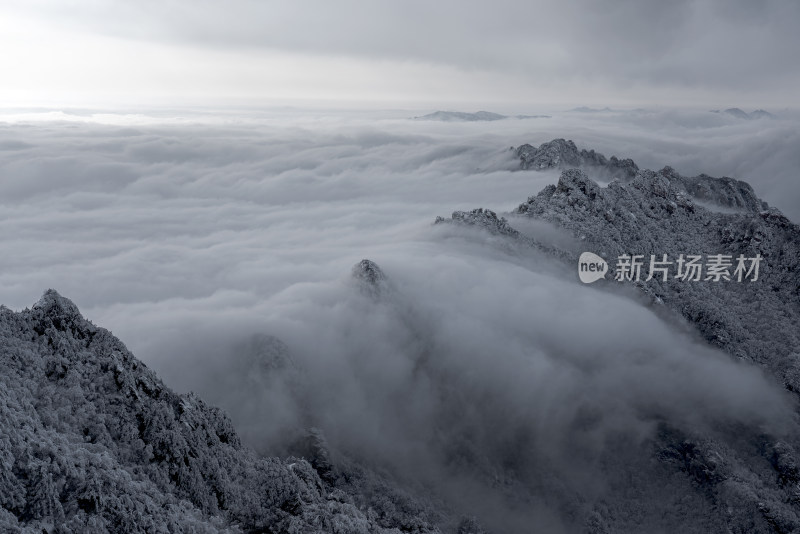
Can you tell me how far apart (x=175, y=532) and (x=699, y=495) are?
287 feet

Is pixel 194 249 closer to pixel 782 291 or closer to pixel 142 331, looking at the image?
pixel 142 331

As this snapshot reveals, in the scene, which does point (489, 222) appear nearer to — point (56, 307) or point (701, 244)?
point (701, 244)

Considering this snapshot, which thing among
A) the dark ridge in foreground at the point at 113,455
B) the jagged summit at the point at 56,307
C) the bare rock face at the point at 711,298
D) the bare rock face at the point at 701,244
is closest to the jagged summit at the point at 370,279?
the bare rock face at the point at 711,298

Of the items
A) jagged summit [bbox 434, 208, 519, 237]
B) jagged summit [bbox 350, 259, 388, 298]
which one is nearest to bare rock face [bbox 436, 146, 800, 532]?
jagged summit [bbox 434, 208, 519, 237]

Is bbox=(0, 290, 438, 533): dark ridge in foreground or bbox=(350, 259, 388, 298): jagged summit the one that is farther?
bbox=(350, 259, 388, 298): jagged summit

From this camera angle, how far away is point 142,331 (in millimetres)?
98250

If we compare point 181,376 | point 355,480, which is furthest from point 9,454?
point 181,376

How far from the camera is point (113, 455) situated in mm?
32906

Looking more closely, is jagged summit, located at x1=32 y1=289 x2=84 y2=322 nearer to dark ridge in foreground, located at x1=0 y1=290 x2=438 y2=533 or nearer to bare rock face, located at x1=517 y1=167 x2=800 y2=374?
dark ridge in foreground, located at x1=0 y1=290 x2=438 y2=533

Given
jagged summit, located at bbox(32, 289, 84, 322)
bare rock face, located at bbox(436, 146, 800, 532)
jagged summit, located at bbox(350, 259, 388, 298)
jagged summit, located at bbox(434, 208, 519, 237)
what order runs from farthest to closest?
jagged summit, located at bbox(434, 208, 519, 237) → jagged summit, located at bbox(350, 259, 388, 298) → bare rock face, located at bbox(436, 146, 800, 532) → jagged summit, located at bbox(32, 289, 84, 322)

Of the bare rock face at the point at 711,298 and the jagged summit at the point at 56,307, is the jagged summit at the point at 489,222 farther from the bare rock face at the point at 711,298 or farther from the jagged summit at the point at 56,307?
the jagged summit at the point at 56,307

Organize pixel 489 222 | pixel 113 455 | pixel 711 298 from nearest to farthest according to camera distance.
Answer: pixel 113 455, pixel 711 298, pixel 489 222

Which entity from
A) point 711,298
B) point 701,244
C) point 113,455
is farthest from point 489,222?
point 113,455

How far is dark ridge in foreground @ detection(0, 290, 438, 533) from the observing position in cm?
2580
